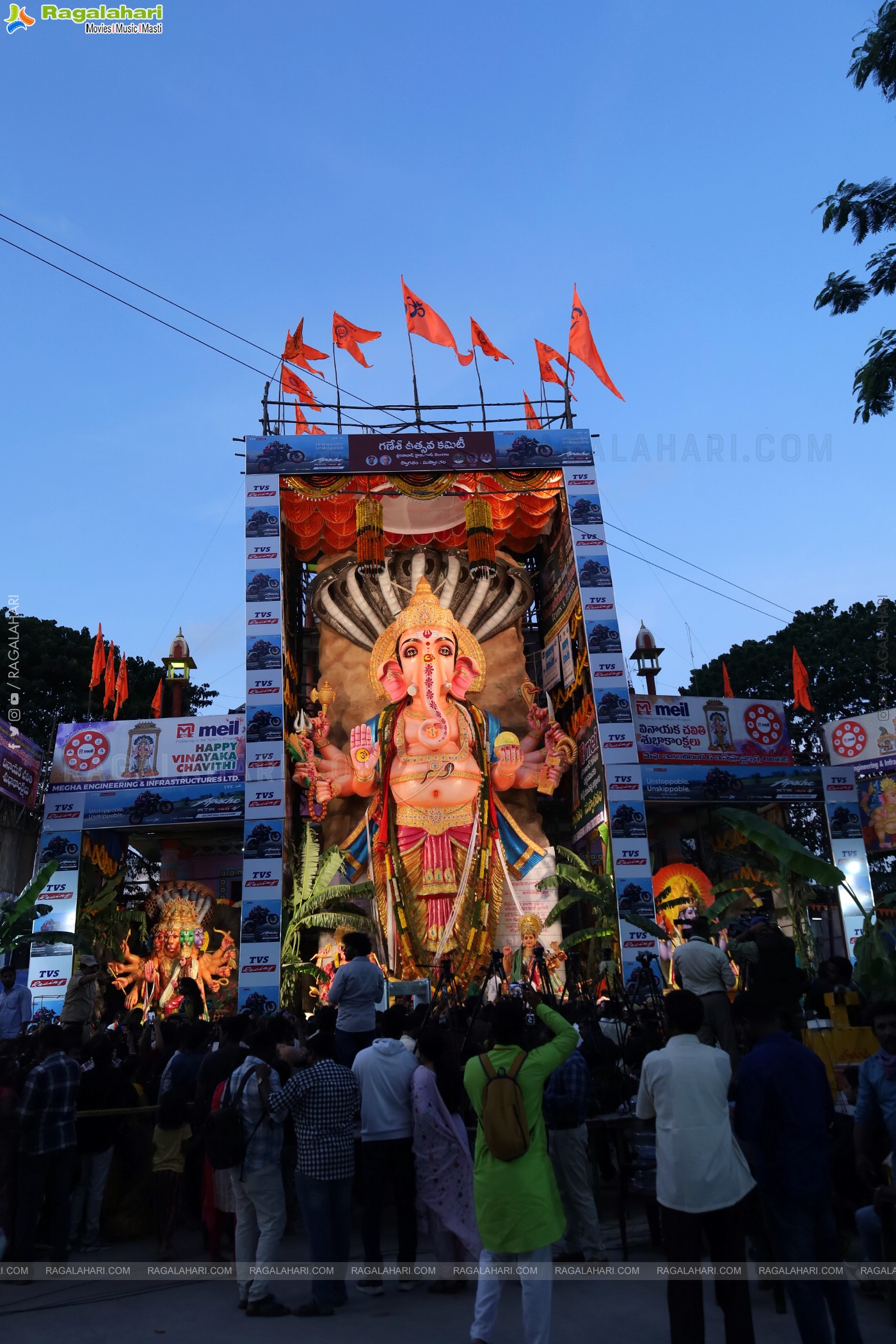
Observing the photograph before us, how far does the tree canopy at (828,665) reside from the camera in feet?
118

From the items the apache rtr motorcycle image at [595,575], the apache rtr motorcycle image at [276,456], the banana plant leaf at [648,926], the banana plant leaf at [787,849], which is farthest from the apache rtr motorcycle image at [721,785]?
the banana plant leaf at [787,849]

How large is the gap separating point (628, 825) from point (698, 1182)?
1869 centimetres

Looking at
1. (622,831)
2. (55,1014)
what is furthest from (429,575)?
(55,1014)

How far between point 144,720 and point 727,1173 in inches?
907

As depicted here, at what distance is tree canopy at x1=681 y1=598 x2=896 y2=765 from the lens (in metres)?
36.0

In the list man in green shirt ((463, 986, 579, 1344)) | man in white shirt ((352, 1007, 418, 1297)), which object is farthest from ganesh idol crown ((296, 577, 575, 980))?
man in green shirt ((463, 986, 579, 1344))

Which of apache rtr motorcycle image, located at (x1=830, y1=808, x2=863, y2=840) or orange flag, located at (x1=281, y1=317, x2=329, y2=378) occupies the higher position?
orange flag, located at (x1=281, y1=317, x2=329, y2=378)

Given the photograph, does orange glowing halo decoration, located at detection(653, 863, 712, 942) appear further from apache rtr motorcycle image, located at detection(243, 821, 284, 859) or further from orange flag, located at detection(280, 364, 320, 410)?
orange flag, located at detection(280, 364, 320, 410)

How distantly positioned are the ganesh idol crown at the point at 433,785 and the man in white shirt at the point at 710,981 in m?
15.3

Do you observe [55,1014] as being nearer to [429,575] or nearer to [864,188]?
[429,575]

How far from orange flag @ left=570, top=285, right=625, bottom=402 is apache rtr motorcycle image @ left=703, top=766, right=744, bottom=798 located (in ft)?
33.8

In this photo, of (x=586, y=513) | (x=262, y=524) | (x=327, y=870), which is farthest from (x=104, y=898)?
(x=586, y=513)

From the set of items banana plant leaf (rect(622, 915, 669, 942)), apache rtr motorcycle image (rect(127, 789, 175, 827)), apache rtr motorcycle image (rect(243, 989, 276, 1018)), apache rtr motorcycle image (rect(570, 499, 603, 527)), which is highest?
apache rtr motorcycle image (rect(570, 499, 603, 527))

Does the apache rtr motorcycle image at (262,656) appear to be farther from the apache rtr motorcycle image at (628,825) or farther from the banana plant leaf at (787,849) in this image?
the banana plant leaf at (787,849)
